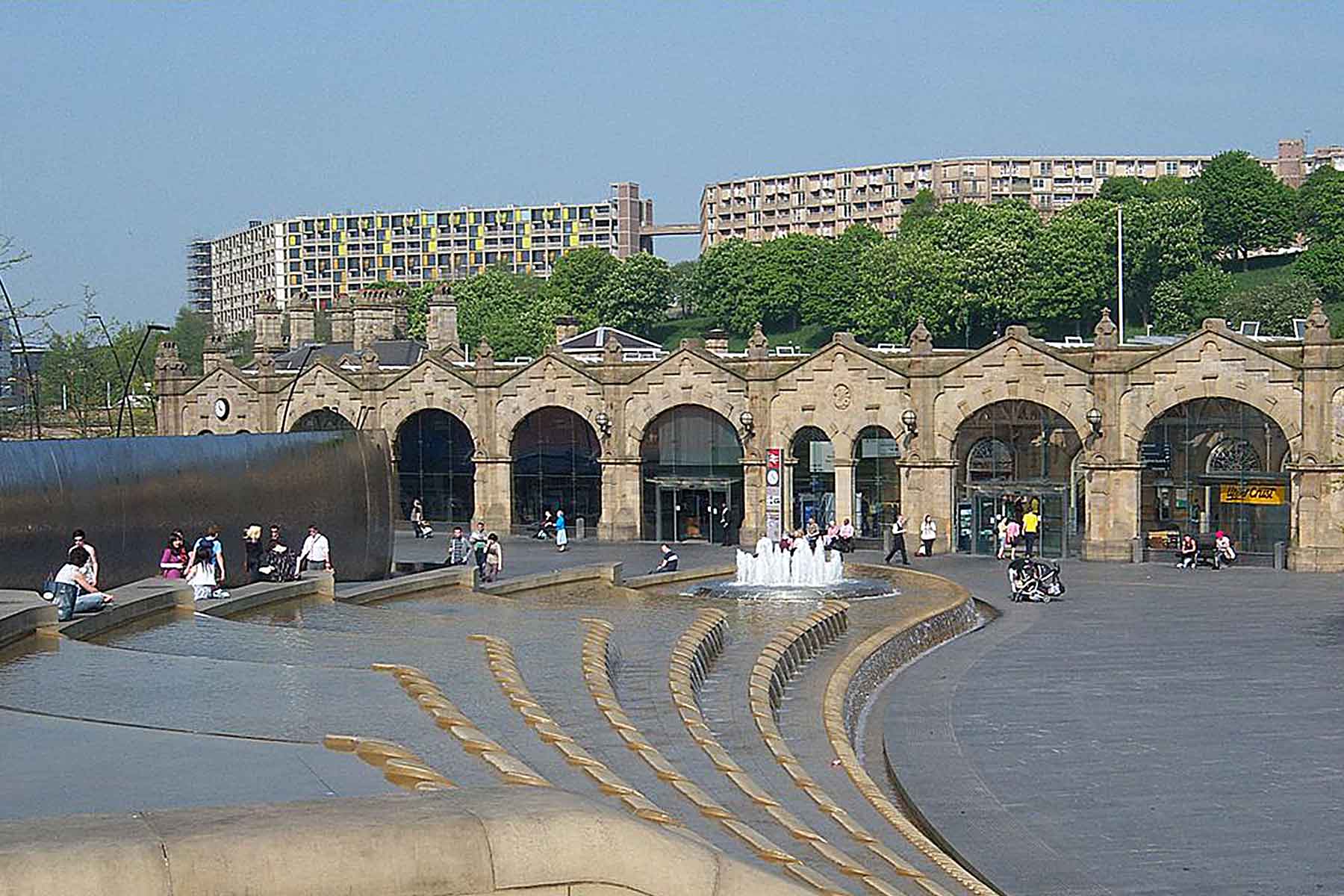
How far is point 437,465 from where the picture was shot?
67688 mm

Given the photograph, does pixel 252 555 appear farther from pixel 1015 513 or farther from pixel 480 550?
pixel 1015 513

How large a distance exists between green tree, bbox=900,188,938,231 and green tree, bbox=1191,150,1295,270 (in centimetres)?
2336

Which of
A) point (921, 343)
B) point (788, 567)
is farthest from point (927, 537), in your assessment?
point (788, 567)

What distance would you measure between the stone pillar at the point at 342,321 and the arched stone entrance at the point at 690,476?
135 feet

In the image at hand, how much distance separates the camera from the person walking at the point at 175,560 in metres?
32.1

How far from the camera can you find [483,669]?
22.4 meters

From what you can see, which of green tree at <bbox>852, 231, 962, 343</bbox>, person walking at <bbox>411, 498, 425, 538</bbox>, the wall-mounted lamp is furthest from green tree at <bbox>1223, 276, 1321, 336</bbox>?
person walking at <bbox>411, 498, 425, 538</bbox>

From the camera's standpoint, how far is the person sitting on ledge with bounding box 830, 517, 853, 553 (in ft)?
186

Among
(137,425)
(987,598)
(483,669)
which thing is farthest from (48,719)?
(137,425)

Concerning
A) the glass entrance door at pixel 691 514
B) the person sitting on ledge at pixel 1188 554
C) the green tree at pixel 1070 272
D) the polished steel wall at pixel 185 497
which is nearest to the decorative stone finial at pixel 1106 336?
the person sitting on ledge at pixel 1188 554

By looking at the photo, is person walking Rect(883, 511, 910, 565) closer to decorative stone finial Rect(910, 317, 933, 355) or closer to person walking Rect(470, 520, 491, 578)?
decorative stone finial Rect(910, 317, 933, 355)

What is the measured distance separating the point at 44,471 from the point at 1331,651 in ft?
76.4

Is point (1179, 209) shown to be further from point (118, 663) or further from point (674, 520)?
point (118, 663)

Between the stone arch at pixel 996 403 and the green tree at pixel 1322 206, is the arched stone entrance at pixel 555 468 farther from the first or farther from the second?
the green tree at pixel 1322 206
